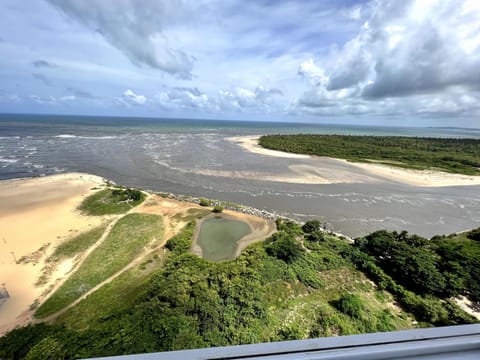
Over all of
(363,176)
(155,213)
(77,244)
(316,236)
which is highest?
(316,236)

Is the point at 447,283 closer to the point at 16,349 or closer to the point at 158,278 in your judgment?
the point at 158,278

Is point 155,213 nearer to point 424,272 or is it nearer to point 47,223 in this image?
point 47,223

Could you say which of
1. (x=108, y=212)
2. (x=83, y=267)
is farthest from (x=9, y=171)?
(x=83, y=267)

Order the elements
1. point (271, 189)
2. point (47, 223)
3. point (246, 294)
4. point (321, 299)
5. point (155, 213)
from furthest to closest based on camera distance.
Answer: point (271, 189) → point (155, 213) → point (47, 223) → point (321, 299) → point (246, 294)

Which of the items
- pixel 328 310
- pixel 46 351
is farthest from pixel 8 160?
pixel 328 310

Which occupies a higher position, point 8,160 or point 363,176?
point 363,176

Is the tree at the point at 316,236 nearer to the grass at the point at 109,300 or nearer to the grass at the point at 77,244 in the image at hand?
the grass at the point at 109,300
